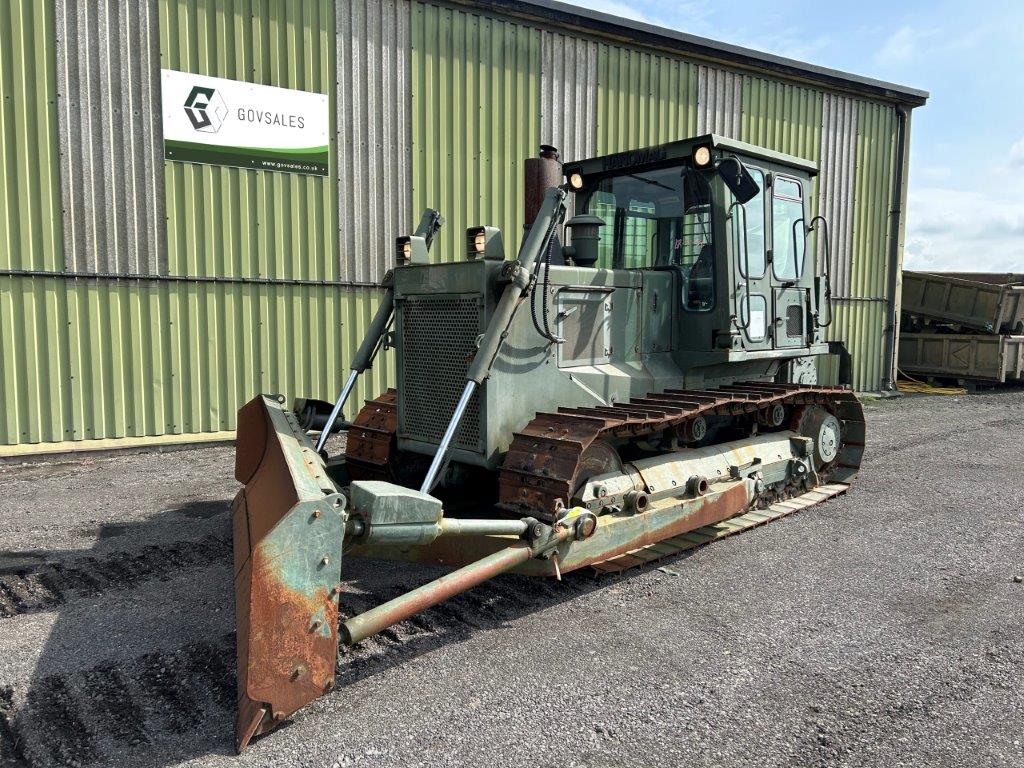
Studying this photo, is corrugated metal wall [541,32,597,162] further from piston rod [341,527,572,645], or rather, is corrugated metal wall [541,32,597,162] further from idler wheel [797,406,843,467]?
piston rod [341,527,572,645]

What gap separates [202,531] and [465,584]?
9.77 feet

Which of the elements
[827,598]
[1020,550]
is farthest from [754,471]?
[1020,550]

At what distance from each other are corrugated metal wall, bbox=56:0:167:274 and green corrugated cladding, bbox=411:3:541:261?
10.7ft

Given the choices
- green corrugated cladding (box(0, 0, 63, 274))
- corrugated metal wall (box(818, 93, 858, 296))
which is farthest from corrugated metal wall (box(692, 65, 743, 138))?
green corrugated cladding (box(0, 0, 63, 274))

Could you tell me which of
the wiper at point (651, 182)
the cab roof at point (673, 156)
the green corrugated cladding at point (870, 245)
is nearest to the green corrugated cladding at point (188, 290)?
the cab roof at point (673, 156)

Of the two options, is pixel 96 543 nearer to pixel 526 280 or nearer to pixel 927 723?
pixel 526 280

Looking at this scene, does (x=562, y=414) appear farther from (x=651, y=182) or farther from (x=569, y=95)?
(x=569, y=95)

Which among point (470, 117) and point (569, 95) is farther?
point (569, 95)

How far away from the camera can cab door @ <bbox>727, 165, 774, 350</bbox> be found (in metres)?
5.94

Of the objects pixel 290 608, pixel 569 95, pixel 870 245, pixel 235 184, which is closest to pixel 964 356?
pixel 870 245

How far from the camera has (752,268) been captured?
20.2 ft

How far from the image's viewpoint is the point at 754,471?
5926 mm

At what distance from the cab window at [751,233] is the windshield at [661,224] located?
20cm

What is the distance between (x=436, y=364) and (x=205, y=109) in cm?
579
